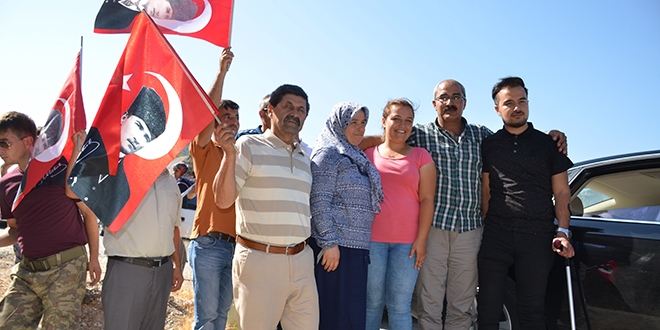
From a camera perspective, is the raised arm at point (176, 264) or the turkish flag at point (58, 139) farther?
the raised arm at point (176, 264)

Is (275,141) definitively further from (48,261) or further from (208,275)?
(48,261)

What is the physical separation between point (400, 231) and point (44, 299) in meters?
2.49

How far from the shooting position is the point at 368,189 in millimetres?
3096

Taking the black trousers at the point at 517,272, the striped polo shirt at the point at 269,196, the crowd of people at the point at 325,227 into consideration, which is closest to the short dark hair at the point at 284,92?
the crowd of people at the point at 325,227

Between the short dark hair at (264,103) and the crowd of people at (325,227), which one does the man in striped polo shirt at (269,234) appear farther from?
the short dark hair at (264,103)

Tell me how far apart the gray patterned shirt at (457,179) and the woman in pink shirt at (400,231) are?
0.49 ft

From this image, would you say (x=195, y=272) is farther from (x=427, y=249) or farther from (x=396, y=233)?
(x=427, y=249)

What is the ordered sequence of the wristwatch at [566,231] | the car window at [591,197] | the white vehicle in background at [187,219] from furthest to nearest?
the white vehicle in background at [187,219] < the car window at [591,197] < the wristwatch at [566,231]

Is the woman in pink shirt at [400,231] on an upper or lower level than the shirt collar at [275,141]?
lower

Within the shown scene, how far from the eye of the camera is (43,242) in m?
3.05

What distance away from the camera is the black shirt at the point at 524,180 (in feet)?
10.4

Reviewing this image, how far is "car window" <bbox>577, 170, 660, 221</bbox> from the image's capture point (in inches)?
128

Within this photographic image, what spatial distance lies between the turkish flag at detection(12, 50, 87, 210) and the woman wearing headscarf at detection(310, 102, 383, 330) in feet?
5.47

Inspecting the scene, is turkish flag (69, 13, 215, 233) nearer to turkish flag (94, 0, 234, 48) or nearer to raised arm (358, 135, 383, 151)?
turkish flag (94, 0, 234, 48)
